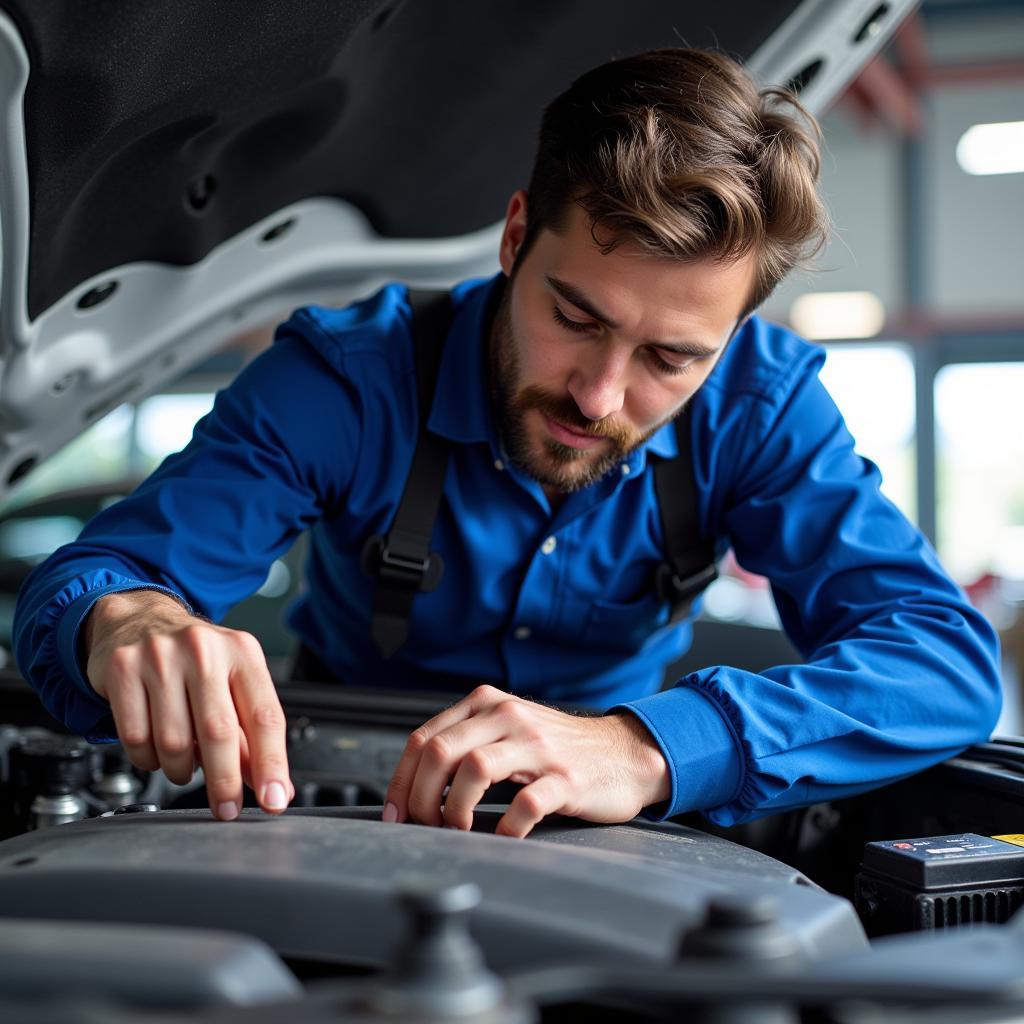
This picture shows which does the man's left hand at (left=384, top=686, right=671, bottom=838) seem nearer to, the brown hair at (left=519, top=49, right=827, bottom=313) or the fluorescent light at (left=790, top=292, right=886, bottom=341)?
the brown hair at (left=519, top=49, right=827, bottom=313)

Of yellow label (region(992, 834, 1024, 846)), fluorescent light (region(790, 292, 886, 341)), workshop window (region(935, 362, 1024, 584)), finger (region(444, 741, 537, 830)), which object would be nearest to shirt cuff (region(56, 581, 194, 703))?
finger (region(444, 741, 537, 830))

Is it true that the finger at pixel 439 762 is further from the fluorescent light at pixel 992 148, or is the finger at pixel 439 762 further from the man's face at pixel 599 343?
the fluorescent light at pixel 992 148

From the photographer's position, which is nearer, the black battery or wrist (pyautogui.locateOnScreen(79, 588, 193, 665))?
the black battery

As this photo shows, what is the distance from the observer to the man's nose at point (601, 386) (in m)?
1.18

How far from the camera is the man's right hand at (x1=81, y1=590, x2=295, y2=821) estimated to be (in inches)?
33.0

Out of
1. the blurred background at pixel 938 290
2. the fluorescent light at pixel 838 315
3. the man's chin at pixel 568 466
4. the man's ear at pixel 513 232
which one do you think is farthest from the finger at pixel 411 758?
the fluorescent light at pixel 838 315

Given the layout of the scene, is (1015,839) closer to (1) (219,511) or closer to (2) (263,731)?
(2) (263,731)

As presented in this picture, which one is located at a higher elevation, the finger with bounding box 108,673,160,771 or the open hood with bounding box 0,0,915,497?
the open hood with bounding box 0,0,915,497

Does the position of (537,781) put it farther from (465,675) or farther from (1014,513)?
(1014,513)

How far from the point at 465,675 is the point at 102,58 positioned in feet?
2.71

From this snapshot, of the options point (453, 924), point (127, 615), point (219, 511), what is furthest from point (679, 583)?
point (453, 924)

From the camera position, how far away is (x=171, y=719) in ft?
2.81

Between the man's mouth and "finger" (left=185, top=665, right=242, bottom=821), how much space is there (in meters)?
0.53

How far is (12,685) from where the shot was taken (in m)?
1.50
